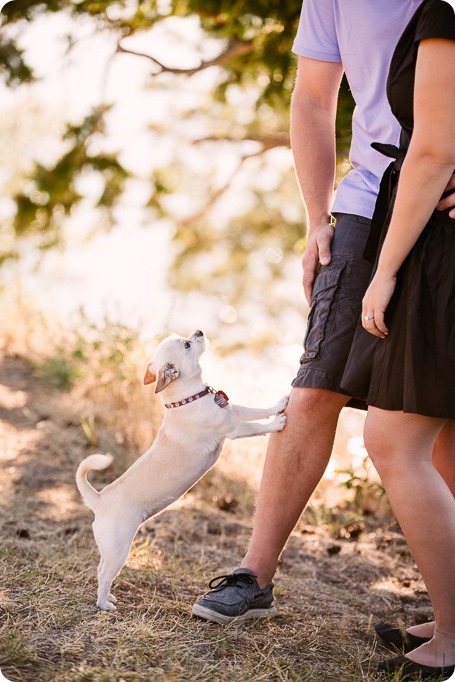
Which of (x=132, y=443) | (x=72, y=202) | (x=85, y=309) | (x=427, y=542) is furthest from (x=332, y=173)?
(x=72, y=202)

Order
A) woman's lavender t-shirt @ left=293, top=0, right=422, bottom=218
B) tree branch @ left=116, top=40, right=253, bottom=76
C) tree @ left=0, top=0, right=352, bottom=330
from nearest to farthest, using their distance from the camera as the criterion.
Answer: woman's lavender t-shirt @ left=293, top=0, right=422, bottom=218 → tree @ left=0, top=0, right=352, bottom=330 → tree branch @ left=116, top=40, right=253, bottom=76

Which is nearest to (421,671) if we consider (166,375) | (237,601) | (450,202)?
(237,601)

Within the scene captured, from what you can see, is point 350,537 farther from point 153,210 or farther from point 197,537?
point 153,210

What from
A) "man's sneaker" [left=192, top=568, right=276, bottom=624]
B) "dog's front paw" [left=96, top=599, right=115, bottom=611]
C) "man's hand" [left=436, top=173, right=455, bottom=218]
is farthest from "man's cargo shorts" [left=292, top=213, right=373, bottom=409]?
"dog's front paw" [left=96, top=599, right=115, bottom=611]

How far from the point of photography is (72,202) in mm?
7047

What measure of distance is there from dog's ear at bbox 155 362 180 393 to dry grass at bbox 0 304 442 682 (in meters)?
0.77

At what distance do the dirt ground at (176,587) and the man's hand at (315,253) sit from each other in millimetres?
1174

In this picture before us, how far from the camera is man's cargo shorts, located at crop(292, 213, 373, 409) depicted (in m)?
2.61

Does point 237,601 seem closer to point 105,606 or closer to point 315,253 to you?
point 105,606

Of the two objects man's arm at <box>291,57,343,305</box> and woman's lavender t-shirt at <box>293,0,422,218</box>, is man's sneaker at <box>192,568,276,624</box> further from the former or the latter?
woman's lavender t-shirt at <box>293,0,422,218</box>

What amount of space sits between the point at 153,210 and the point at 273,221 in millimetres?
6696

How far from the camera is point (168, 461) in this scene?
9.28ft

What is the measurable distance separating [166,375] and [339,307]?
25.4 inches


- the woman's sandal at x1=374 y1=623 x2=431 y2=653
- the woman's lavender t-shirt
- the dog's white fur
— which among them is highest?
the woman's lavender t-shirt
